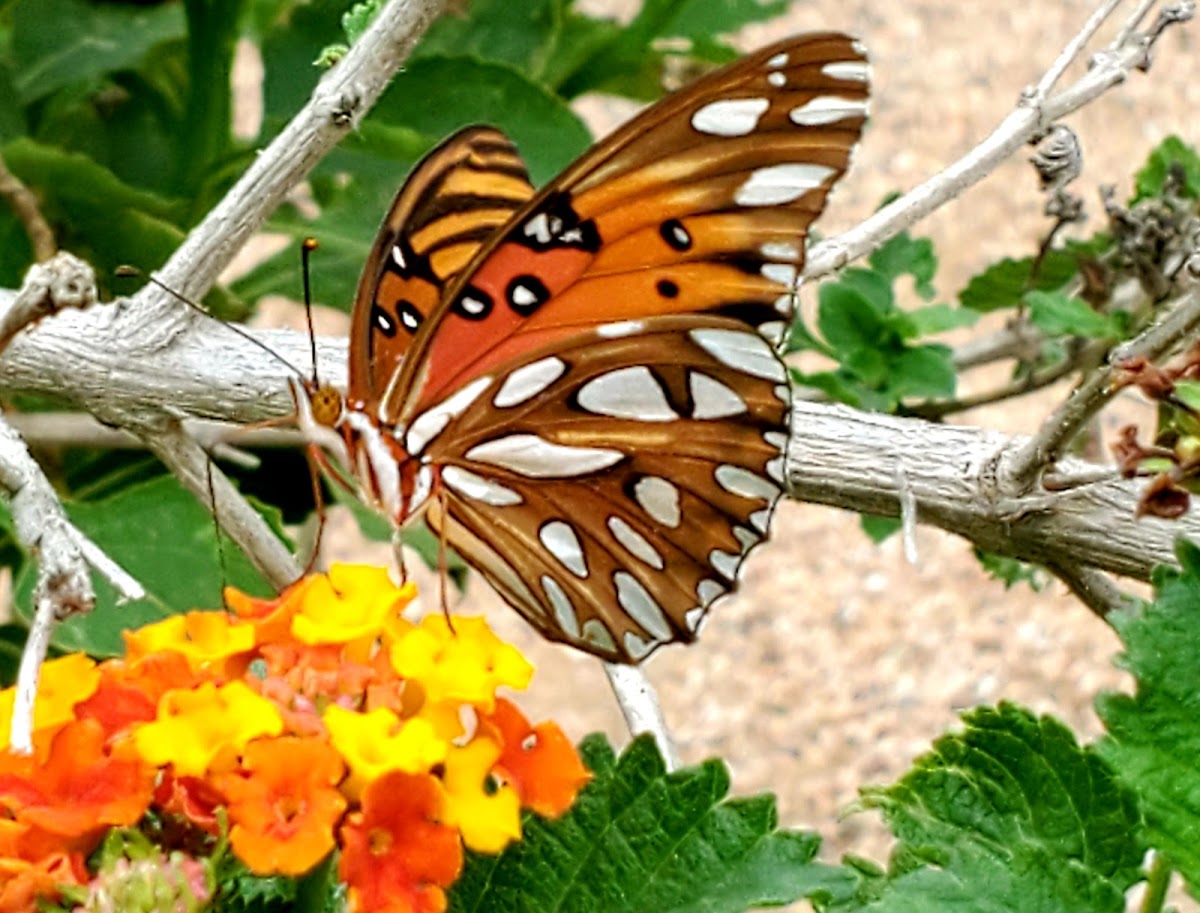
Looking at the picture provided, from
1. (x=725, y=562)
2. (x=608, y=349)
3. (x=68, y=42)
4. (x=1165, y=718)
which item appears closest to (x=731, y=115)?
(x=608, y=349)


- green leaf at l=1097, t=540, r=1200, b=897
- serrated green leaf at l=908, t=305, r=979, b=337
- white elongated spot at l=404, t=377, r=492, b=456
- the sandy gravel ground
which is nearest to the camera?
green leaf at l=1097, t=540, r=1200, b=897

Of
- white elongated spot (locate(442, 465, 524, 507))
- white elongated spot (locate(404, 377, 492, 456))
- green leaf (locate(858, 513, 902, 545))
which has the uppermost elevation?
white elongated spot (locate(404, 377, 492, 456))

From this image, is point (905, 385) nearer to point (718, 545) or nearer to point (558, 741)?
point (718, 545)

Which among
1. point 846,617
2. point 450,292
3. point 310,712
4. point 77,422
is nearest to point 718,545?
point 450,292

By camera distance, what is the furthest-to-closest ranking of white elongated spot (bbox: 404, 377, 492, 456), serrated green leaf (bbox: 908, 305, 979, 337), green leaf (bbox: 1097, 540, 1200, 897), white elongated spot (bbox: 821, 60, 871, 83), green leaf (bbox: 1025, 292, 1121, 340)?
1. serrated green leaf (bbox: 908, 305, 979, 337)
2. green leaf (bbox: 1025, 292, 1121, 340)
3. white elongated spot (bbox: 404, 377, 492, 456)
4. white elongated spot (bbox: 821, 60, 871, 83)
5. green leaf (bbox: 1097, 540, 1200, 897)

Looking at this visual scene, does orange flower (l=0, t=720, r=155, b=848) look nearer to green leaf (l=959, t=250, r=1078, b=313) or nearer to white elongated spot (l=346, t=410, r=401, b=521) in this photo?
white elongated spot (l=346, t=410, r=401, b=521)

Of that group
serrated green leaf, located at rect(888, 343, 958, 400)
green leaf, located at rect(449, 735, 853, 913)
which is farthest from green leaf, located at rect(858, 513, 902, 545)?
green leaf, located at rect(449, 735, 853, 913)
